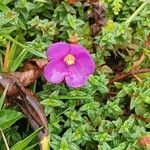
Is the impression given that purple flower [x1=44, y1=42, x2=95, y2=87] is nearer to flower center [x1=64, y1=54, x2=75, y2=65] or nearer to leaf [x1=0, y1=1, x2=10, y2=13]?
flower center [x1=64, y1=54, x2=75, y2=65]

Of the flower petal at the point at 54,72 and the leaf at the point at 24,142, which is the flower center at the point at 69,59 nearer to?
the flower petal at the point at 54,72

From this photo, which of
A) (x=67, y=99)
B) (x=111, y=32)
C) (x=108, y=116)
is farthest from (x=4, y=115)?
(x=111, y=32)

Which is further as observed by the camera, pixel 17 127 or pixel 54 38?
pixel 54 38

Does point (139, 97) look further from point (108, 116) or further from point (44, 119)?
point (44, 119)

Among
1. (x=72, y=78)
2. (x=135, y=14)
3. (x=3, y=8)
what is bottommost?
(x=72, y=78)

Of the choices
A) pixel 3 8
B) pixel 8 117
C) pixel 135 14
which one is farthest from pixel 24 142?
pixel 135 14

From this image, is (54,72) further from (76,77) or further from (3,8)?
(3,8)

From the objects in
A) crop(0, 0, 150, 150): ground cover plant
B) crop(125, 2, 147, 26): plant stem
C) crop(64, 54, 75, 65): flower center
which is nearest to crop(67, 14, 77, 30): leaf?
crop(0, 0, 150, 150): ground cover plant
